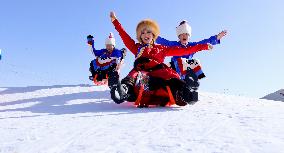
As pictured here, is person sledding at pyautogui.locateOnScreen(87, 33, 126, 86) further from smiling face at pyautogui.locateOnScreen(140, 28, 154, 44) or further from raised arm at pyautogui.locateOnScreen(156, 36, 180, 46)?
smiling face at pyautogui.locateOnScreen(140, 28, 154, 44)

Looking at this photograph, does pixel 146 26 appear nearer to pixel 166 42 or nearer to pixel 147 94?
pixel 147 94

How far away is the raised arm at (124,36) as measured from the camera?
6.19 meters

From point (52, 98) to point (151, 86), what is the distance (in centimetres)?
203

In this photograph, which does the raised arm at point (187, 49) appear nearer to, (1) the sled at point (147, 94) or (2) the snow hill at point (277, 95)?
(1) the sled at point (147, 94)

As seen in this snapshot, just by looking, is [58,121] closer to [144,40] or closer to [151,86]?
[151,86]

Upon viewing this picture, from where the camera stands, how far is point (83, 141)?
303cm

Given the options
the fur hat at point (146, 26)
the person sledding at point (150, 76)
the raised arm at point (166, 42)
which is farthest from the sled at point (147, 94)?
the raised arm at point (166, 42)

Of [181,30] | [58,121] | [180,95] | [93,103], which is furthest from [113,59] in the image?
[58,121]

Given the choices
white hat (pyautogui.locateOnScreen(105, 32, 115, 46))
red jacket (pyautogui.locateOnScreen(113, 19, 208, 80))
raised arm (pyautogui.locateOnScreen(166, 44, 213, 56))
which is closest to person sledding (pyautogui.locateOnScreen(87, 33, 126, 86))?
white hat (pyautogui.locateOnScreen(105, 32, 115, 46))

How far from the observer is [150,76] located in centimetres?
582

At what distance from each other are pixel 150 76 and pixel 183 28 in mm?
1752

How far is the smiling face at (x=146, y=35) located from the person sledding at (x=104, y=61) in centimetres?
289

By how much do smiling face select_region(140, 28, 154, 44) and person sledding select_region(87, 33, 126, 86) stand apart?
114 inches

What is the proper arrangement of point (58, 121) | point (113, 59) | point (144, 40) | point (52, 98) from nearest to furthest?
point (58, 121)
point (144, 40)
point (52, 98)
point (113, 59)
